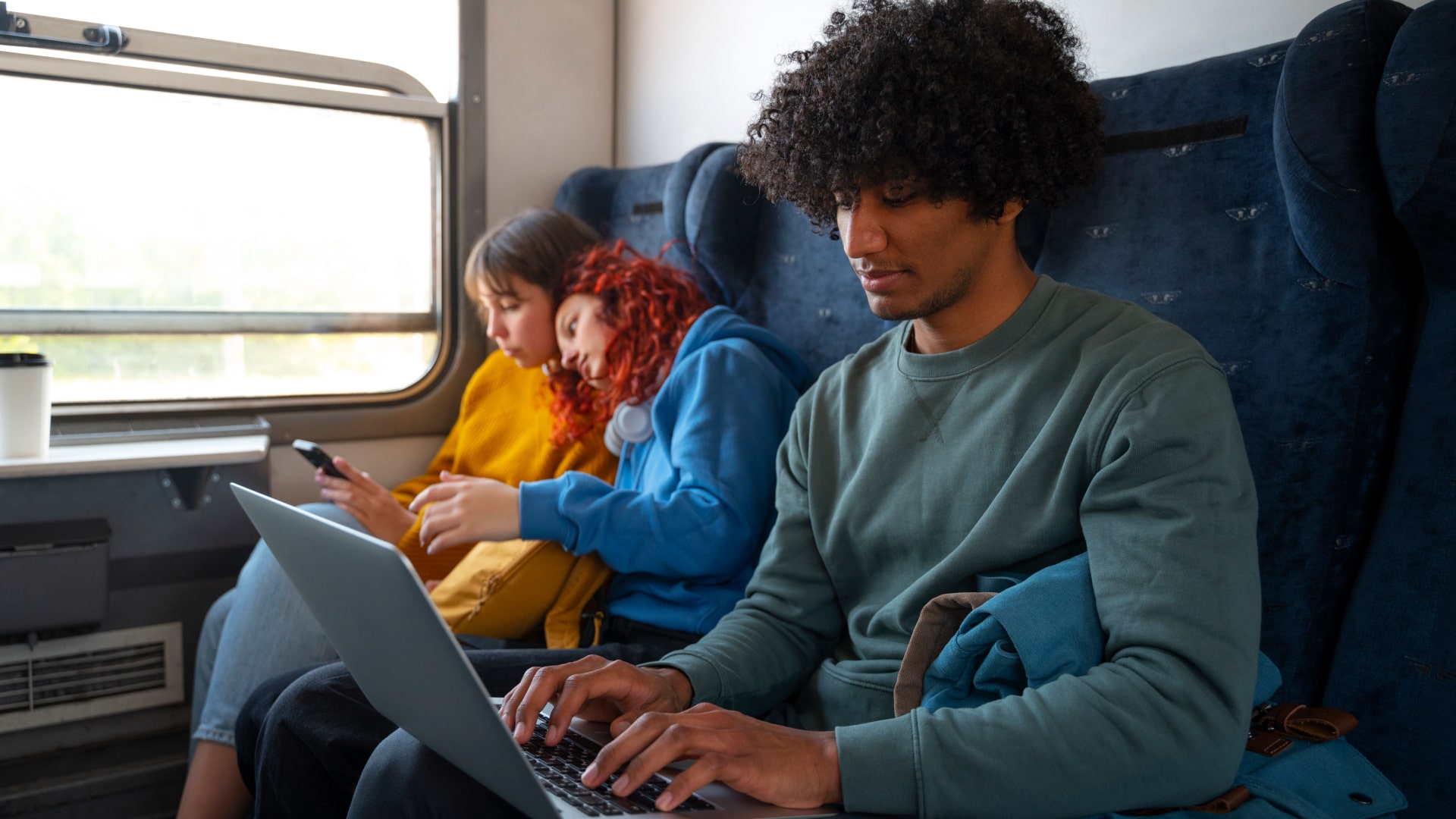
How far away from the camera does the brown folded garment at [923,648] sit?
101 cm

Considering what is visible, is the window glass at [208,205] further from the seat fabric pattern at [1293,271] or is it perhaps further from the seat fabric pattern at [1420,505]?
the seat fabric pattern at [1420,505]

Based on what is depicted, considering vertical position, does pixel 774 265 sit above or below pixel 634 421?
above

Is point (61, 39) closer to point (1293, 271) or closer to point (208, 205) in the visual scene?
point (208, 205)

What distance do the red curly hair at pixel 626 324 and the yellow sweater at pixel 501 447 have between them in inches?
2.6

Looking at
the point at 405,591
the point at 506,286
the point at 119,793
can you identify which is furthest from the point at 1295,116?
the point at 119,793

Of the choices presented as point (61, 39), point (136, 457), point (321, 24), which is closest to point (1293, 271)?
point (136, 457)

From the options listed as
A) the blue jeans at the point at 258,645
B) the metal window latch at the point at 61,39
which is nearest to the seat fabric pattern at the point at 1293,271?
the blue jeans at the point at 258,645

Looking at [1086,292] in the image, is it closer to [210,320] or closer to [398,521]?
[398,521]

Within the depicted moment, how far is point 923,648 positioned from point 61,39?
2070 mm

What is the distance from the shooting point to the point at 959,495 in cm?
114

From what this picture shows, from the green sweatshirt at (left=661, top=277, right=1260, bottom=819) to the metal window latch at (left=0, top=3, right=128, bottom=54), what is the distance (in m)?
1.68

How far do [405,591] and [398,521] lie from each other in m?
1.38

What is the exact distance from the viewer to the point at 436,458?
7.88 ft

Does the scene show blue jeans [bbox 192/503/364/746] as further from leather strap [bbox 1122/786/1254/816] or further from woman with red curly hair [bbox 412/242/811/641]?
leather strap [bbox 1122/786/1254/816]
